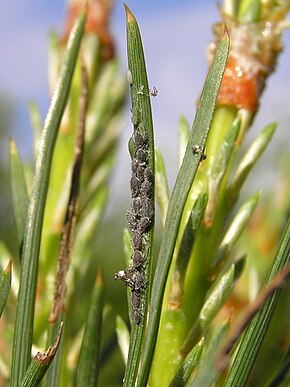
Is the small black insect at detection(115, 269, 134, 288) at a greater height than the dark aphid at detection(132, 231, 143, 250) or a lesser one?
lesser

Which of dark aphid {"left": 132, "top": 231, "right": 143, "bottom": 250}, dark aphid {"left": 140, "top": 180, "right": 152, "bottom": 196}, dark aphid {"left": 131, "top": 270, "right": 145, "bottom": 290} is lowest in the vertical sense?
dark aphid {"left": 131, "top": 270, "right": 145, "bottom": 290}

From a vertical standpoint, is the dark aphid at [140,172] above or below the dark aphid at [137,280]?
above

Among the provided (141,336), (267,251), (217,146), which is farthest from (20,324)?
(267,251)

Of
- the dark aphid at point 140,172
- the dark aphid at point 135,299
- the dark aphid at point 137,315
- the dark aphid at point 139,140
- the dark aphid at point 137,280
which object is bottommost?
the dark aphid at point 137,315

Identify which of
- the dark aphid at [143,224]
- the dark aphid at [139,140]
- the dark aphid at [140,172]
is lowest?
the dark aphid at [143,224]

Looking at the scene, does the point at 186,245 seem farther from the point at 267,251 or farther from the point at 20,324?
the point at 267,251
